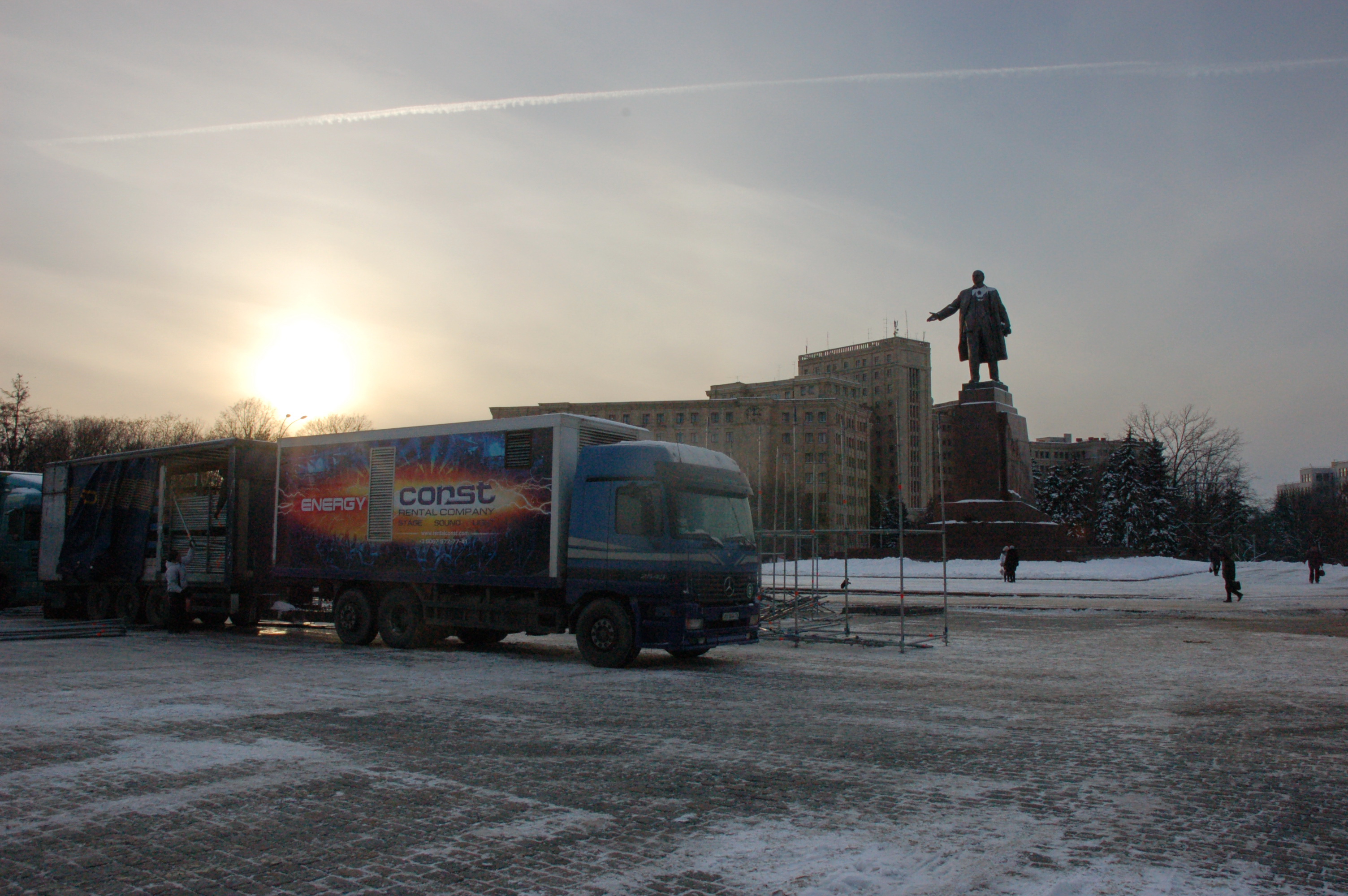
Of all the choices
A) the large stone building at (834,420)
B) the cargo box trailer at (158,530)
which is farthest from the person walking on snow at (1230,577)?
the large stone building at (834,420)

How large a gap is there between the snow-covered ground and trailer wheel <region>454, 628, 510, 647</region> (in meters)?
11.3

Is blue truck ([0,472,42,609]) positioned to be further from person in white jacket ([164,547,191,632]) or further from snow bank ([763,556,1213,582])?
snow bank ([763,556,1213,582])

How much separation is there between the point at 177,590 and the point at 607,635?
403 inches

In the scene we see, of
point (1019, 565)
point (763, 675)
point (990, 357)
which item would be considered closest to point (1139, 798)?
point (763, 675)

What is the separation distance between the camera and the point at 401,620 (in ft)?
52.3

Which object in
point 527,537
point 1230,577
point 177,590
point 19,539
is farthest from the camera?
point 1230,577

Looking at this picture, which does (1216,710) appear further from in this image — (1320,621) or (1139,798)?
(1320,621)

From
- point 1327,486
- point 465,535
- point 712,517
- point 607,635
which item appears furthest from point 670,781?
point 1327,486

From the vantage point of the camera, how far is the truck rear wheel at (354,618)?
16.3 meters

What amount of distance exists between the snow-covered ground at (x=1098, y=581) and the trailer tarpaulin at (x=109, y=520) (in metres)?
15.5

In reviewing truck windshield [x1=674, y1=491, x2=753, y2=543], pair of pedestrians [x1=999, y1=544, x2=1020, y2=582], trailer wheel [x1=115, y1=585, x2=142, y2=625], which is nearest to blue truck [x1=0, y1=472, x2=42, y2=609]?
trailer wheel [x1=115, y1=585, x2=142, y2=625]

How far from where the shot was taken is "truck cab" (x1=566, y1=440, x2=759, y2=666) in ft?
42.9

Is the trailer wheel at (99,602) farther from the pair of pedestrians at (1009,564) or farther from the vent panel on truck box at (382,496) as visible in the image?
the pair of pedestrians at (1009,564)

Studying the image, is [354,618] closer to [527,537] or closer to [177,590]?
[527,537]
